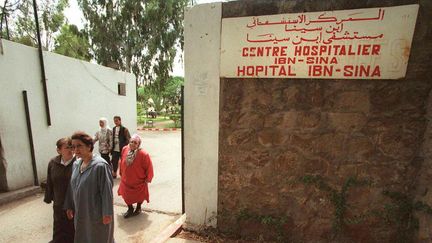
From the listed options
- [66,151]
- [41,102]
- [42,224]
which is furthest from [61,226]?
[41,102]

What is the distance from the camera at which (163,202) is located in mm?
4566

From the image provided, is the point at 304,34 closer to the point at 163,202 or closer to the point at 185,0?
the point at 163,202

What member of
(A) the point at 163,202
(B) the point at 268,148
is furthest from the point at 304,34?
(A) the point at 163,202

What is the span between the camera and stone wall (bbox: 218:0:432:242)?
2.51 metres

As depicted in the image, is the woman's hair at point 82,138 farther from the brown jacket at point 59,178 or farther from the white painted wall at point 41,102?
the white painted wall at point 41,102

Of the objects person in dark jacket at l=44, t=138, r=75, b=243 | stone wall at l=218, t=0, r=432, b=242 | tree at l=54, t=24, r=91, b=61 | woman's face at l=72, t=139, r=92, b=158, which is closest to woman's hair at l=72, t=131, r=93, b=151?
woman's face at l=72, t=139, r=92, b=158

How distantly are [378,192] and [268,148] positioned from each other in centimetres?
134

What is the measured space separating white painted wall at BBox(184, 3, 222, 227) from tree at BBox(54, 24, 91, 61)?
53.9ft

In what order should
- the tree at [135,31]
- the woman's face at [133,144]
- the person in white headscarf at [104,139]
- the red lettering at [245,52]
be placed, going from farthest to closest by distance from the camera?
1. the tree at [135,31]
2. the person in white headscarf at [104,139]
3. the woman's face at [133,144]
4. the red lettering at [245,52]

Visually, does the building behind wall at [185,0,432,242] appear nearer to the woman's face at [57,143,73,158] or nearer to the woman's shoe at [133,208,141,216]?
the woman's shoe at [133,208,141,216]

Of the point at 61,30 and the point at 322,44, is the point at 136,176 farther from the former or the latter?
the point at 61,30

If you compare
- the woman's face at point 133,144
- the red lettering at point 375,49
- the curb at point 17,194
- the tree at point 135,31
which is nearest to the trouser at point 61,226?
the woman's face at point 133,144

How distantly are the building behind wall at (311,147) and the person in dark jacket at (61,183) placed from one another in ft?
4.82

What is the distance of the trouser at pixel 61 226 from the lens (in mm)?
2764
